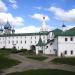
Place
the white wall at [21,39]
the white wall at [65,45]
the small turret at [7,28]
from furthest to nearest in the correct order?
the small turret at [7,28] → the white wall at [21,39] → the white wall at [65,45]

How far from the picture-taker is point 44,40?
106m

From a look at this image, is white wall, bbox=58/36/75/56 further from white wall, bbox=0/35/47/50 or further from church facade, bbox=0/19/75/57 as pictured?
white wall, bbox=0/35/47/50

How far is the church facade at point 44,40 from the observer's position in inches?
2785

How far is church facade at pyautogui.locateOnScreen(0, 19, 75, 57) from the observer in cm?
7075

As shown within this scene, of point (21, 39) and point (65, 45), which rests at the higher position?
point (21, 39)

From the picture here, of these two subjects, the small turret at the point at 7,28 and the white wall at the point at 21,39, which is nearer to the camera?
the white wall at the point at 21,39

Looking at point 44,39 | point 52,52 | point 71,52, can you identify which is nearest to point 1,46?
point 44,39

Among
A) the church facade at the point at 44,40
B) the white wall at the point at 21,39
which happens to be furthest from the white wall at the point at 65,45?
the white wall at the point at 21,39

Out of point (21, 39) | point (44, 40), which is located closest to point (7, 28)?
point (21, 39)

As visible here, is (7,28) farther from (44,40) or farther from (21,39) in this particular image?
(44,40)

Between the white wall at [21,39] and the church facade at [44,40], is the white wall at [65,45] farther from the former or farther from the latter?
the white wall at [21,39]

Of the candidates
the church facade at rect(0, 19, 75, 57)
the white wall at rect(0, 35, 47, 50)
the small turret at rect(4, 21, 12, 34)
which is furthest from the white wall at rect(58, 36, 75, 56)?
the small turret at rect(4, 21, 12, 34)

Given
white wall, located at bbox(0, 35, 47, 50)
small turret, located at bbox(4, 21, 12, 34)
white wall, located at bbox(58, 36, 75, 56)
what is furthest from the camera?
small turret, located at bbox(4, 21, 12, 34)

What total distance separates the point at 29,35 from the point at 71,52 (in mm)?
44929
